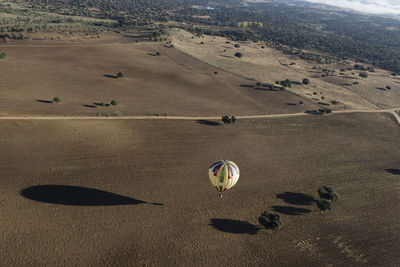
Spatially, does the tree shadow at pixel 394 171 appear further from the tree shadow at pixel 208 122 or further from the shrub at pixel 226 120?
the tree shadow at pixel 208 122

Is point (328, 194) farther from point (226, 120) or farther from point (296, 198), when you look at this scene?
point (226, 120)

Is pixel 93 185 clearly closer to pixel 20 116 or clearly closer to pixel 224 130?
pixel 20 116

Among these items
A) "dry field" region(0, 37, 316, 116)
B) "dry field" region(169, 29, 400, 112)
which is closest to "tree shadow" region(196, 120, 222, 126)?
"dry field" region(0, 37, 316, 116)

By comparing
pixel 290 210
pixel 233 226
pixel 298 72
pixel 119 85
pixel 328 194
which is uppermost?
pixel 298 72

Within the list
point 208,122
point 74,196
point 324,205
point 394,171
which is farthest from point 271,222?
point 394,171

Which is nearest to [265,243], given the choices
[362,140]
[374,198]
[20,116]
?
[374,198]
